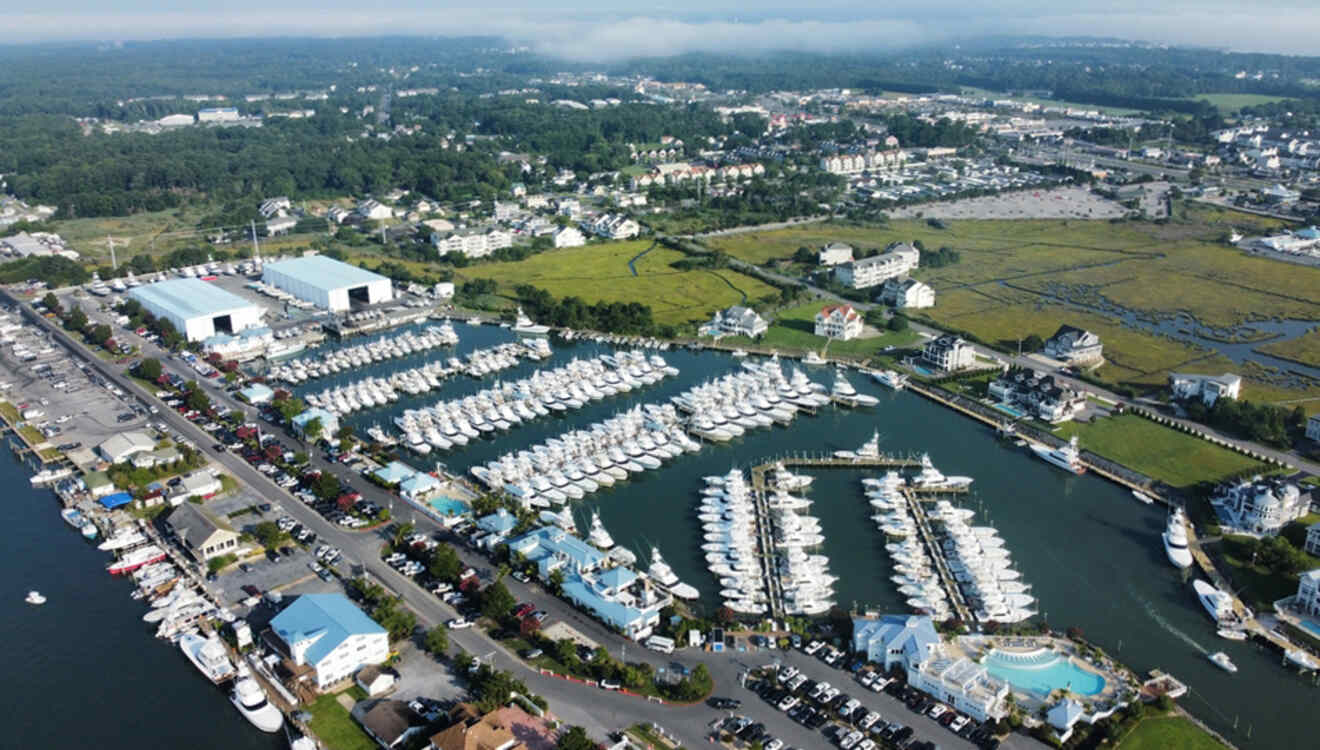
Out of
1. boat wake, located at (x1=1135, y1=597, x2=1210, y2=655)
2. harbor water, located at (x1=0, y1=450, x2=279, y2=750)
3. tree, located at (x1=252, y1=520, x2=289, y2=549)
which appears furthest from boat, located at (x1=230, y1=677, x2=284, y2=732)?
boat wake, located at (x1=1135, y1=597, x2=1210, y2=655)

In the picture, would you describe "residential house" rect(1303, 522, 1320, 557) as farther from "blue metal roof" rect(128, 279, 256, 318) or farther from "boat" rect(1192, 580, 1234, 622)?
"blue metal roof" rect(128, 279, 256, 318)

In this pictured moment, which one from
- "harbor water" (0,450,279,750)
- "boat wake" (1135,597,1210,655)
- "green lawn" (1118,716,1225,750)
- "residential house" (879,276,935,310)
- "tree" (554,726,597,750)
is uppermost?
"residential house" (879,276,935,310)

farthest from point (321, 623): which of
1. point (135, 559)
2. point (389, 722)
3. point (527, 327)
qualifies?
point (527, 327)

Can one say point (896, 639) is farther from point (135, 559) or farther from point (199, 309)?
point (199, 309)

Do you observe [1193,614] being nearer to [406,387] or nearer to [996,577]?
[996,577]

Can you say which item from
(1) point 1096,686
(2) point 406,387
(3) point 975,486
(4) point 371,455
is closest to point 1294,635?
(1) point 1096,686

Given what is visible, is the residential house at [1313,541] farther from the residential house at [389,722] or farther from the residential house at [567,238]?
the residential house at [567,238]

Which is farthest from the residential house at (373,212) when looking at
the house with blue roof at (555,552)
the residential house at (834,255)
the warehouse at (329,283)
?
the house with blue roof at (555,552)

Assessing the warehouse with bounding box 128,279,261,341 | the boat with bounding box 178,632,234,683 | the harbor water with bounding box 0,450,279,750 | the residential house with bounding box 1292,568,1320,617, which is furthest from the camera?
the warehouse with bounding box 128,279,261,341
